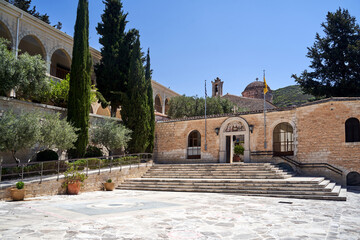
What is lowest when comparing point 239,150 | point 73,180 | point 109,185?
point 109,185

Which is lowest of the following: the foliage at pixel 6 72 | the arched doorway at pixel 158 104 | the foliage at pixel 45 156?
the foliage at pixel 45 156

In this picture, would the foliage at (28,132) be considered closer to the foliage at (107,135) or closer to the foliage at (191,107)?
the foliage at (107,135)

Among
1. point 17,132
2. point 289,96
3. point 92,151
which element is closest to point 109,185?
point 92,151

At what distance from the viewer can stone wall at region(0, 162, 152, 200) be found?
395 inches

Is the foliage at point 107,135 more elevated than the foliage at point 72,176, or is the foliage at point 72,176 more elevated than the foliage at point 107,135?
the foliage at point 107,135

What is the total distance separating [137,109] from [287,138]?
9.64m

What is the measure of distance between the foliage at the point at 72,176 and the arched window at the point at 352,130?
514 inches

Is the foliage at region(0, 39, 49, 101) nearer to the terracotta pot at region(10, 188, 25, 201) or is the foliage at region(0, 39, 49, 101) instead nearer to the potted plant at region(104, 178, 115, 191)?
the terracotta pot at region(10, 188, 25, 201)

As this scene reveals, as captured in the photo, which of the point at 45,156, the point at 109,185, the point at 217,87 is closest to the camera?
the point at 45,156

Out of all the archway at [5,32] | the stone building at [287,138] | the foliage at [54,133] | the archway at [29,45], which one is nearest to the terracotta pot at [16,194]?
the foliage at [54,133]

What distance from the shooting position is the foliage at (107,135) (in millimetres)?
16266

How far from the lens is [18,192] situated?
939 centimetres

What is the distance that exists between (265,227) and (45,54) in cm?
1792

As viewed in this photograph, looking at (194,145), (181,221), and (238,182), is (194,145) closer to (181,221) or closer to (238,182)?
(238,182)
